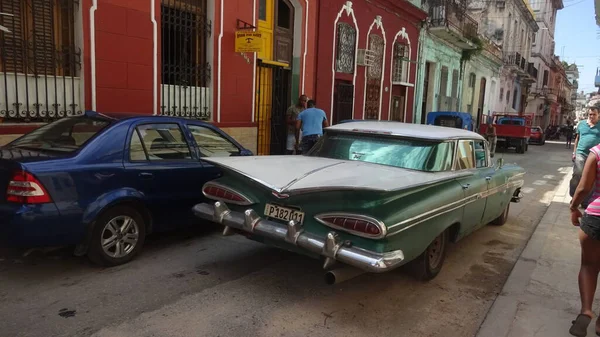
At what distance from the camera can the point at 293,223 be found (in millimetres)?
3717

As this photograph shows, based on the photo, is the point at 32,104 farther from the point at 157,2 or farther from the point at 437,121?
the point at 437,121

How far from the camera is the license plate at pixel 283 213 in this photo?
3823 mm

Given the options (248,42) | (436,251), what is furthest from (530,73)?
(436,251)

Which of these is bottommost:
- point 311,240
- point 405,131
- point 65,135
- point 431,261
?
point 431,261

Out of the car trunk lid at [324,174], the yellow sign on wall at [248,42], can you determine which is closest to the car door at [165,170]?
the car trunk lid at [324,174]

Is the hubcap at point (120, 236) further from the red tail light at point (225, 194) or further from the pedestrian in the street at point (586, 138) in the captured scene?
the pedestrian in the street at point (586, 138)

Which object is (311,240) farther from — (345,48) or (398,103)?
(398,103)

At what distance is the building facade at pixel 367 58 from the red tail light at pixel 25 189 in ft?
31.7

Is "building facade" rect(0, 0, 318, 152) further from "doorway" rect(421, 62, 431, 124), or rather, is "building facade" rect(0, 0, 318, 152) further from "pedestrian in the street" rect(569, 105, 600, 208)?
"doorway" rect(421, 62, 431, 124)

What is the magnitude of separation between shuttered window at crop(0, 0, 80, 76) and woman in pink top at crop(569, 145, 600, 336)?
23.1ft

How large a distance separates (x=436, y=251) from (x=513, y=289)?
0.79m

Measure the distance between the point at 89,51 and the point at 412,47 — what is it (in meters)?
14.0

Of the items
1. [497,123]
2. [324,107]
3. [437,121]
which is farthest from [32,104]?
[497,123]

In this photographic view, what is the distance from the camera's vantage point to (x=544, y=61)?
49250 millimetres
